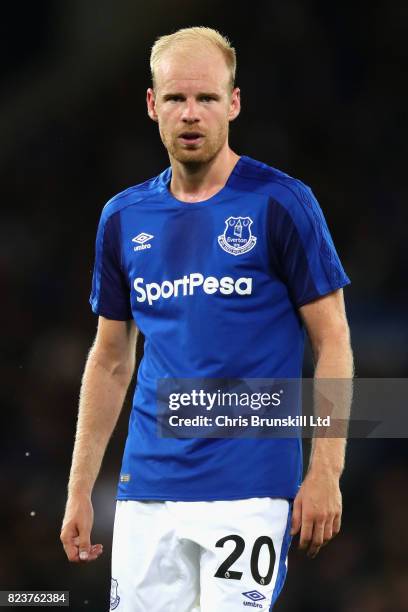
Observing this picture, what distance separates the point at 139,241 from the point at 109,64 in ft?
12.5

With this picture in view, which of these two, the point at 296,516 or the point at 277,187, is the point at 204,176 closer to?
the point at 277,187

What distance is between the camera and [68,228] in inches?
259

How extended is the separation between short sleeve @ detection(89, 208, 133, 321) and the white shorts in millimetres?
676

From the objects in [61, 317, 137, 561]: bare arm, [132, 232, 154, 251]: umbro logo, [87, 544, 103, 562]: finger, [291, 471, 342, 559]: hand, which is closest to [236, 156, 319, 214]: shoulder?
[132, 232, 154, 251]: umbro logo

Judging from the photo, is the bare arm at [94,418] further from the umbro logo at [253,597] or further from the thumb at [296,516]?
the thumb at [296,516]

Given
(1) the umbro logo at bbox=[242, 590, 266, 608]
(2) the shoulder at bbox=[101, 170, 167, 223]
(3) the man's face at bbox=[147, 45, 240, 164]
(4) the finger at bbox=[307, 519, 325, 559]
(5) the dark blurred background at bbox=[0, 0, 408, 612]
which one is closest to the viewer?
(4) the finger at bbox=[307, 519, 325, 559]

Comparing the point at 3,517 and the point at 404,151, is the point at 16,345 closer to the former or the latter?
the point at 3,517

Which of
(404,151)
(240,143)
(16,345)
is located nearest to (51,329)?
(16,345)

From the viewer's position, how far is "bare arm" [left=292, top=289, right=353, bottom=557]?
2920 mm

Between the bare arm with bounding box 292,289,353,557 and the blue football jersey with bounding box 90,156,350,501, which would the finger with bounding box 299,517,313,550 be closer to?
the bare arm with bounding box 292,289,353,557

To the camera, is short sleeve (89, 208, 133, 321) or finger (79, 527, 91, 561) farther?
short sleeve (89, 208, 133, 321)

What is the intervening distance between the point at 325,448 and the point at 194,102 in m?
1.11

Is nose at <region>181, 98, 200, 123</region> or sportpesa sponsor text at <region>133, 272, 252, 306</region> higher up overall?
nose at <region>181, 98, 200, 123</region>

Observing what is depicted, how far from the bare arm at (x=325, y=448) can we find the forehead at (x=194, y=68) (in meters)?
0.76
